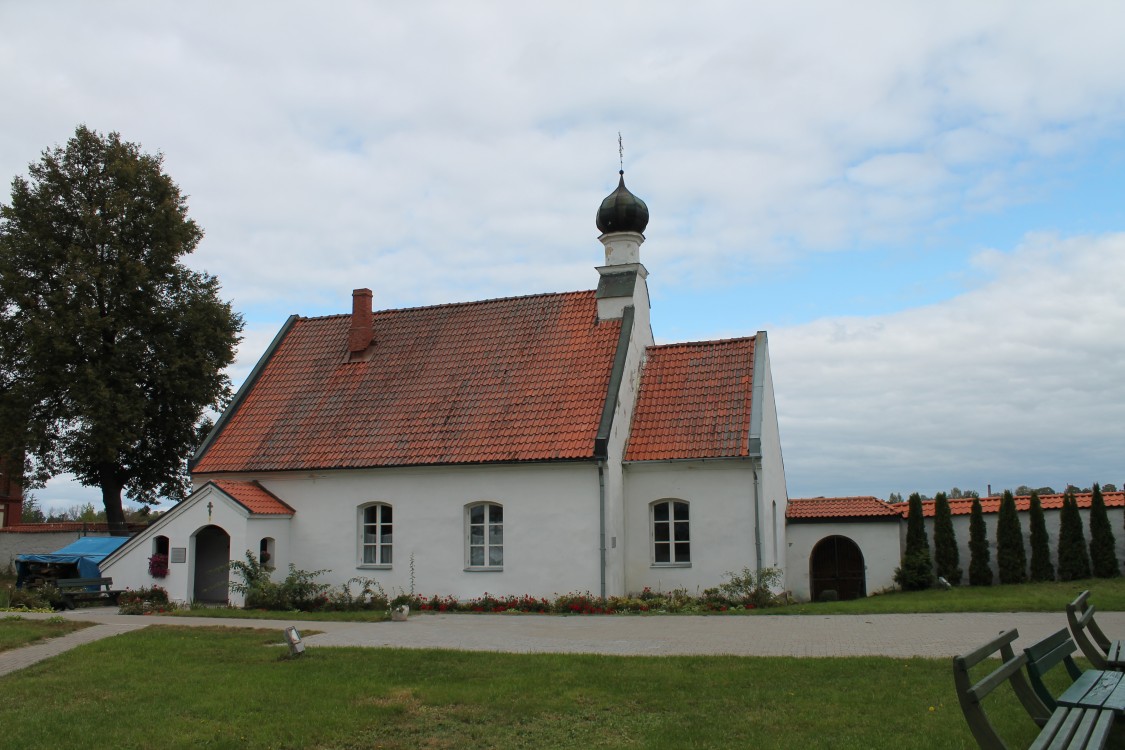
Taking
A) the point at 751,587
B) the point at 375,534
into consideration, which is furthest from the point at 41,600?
the point at 751,587

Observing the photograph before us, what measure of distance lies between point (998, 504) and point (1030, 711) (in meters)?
20.5

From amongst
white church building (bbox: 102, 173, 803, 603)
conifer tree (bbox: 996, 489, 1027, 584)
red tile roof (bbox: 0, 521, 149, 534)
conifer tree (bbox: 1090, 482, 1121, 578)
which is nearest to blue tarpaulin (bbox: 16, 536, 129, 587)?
white church building (bbox: 102, 173, 803, 603)

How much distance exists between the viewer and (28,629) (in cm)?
1580

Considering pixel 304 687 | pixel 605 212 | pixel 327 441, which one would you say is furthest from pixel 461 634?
pixel 605 212

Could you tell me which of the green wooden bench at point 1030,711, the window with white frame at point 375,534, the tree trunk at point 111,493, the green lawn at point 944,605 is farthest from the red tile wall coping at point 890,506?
the tree trunk at point 111,493

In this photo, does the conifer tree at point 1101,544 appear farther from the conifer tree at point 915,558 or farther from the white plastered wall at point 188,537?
the white plastered wall at point 188,537

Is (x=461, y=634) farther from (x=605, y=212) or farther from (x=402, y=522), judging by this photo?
(x=605, y=212)

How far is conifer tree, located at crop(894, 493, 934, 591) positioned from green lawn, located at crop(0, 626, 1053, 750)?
45.8ft

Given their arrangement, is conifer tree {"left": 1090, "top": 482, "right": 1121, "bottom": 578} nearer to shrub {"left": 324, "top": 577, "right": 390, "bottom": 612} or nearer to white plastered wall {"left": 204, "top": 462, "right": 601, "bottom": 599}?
white plastered wall {"left": 204, "top": 462, "right": 601, "bottom": 599}

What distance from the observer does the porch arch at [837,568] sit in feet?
81.3

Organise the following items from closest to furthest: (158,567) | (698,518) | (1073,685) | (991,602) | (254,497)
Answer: (1073,685) → (991,602) → (698,518) → (158,567) → (254,497)

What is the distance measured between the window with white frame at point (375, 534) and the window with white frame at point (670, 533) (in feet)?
20.2

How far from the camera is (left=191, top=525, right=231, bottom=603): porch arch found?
22.7 meters

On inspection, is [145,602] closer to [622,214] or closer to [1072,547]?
[622,214]
